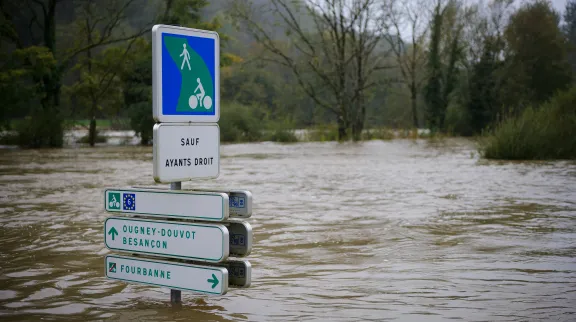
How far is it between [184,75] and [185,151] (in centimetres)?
47

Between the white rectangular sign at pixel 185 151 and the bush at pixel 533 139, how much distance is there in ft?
52.7

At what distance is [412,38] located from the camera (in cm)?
5484

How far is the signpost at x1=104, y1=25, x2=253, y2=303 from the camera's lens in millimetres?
4508

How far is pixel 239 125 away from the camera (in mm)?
36875

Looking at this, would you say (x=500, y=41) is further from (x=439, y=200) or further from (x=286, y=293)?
(x=286, y=293)

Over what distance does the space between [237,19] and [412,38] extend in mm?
21238

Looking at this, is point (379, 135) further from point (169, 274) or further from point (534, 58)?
point (169, 274)

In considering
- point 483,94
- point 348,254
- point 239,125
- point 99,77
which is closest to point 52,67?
point 99,77

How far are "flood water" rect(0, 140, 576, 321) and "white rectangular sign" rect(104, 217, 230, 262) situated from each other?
0.49 metres

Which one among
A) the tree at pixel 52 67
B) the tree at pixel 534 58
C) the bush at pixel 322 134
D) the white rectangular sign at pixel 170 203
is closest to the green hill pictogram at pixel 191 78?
the white rectangular sign at pixel 170 203

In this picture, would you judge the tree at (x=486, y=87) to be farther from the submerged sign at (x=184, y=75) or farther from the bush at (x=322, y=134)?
the submerged sign at (x=184, y=75)

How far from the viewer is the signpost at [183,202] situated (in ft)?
14.8

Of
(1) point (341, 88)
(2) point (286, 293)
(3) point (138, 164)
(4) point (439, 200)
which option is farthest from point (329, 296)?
(1) point (341, 88)

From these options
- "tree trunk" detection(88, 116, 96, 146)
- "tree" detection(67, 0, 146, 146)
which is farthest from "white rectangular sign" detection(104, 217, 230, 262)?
"tree trunk" detection(88, 116, 96, 146)
